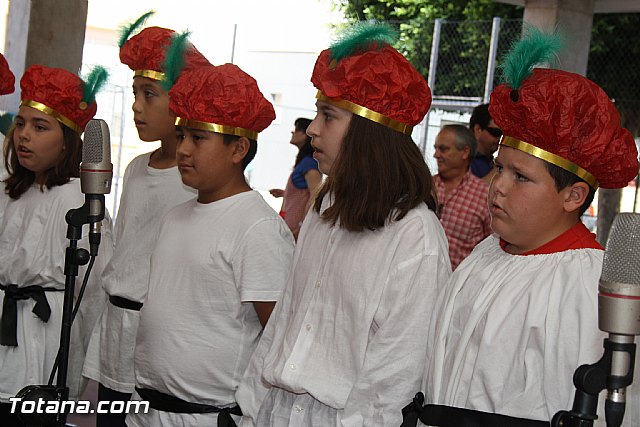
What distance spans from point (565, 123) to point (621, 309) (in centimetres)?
72

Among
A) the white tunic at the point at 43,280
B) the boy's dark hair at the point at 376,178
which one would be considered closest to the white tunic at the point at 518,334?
the boy's dark hair at the point at 376,178

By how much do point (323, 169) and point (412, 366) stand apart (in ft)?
2.26

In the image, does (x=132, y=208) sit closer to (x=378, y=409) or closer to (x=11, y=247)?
(x=11, y=247)

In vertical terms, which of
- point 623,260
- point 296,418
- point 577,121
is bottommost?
point 296,418

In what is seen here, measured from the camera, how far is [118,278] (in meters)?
3.79

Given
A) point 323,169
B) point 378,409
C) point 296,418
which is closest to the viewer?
point 378,409

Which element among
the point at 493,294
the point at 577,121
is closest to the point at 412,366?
the point at 493,294

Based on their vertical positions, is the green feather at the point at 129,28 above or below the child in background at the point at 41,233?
above

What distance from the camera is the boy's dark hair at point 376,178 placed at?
2758 millimetres

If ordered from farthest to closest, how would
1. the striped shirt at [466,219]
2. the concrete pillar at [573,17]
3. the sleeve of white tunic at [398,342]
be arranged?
the concrete pillar at [573,17], the striped shirt at [466,219], the sleeve of white tunic at [398,342]

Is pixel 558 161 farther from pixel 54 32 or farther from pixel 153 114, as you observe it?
pixel 54 32

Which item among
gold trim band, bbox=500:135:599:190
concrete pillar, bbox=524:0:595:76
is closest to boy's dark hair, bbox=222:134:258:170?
gold trim band, bbox=500:135:599:190

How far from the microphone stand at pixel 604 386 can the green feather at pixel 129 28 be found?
3.02 metres

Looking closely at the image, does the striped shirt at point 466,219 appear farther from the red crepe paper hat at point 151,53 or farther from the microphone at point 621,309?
the microphone at point 621,309
